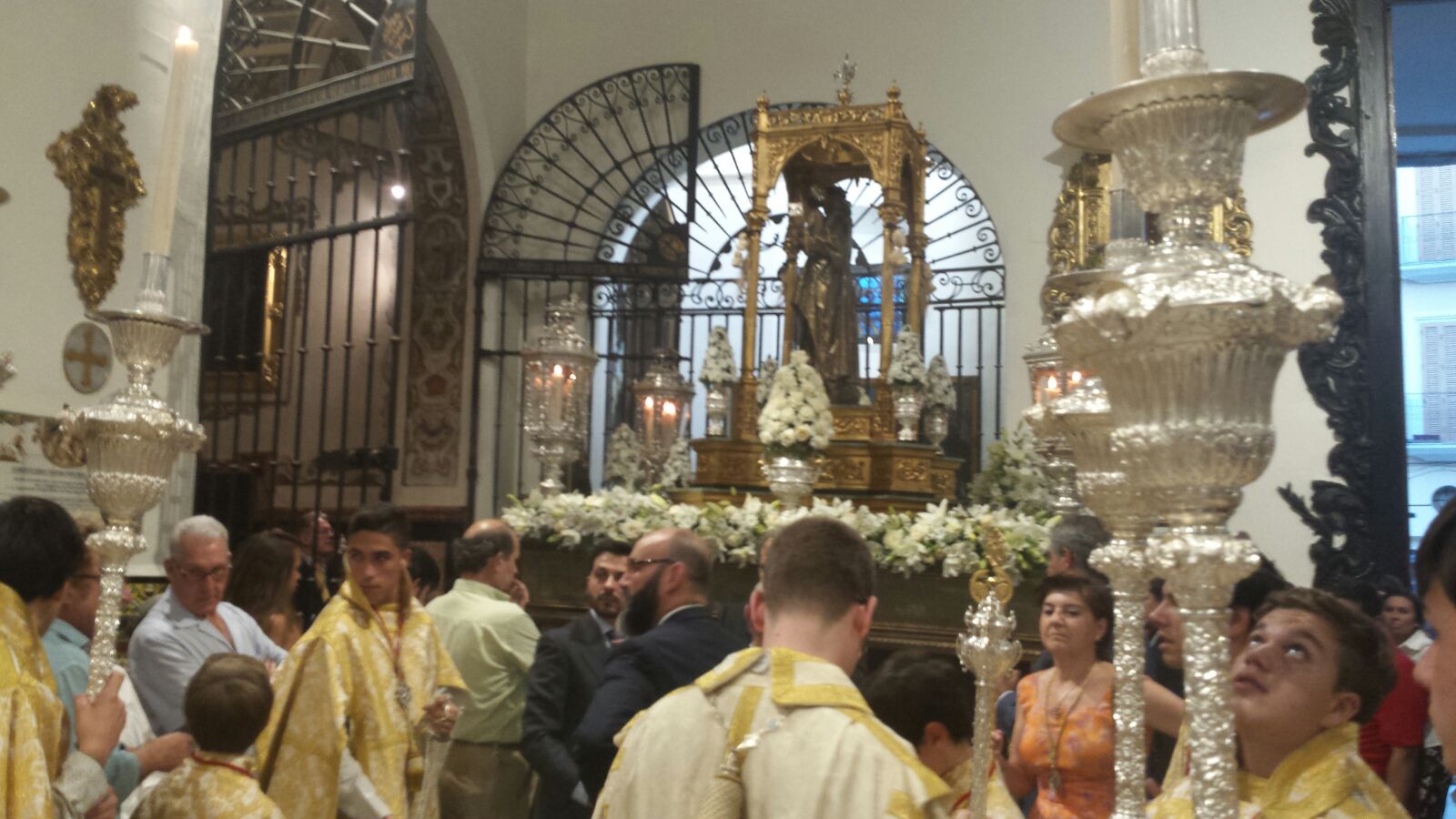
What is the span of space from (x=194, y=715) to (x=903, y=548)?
369cm

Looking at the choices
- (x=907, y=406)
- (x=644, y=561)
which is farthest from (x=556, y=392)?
(x=644, y=561)

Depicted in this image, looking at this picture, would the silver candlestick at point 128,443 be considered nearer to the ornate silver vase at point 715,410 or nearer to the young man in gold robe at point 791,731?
the young man in gold robe at point 791,731

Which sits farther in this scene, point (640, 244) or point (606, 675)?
point (640, 244)

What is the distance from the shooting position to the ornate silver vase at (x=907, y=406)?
26.5 feet

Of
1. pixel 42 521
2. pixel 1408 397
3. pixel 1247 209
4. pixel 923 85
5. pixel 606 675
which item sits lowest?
pixel 606 675

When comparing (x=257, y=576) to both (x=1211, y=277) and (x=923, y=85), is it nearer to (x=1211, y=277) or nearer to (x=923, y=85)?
(x=1211, y=277)

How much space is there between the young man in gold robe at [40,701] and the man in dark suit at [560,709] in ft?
4.92

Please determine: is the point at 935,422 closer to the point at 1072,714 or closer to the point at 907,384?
the point at 907,384

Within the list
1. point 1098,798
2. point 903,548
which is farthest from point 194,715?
point 903,548

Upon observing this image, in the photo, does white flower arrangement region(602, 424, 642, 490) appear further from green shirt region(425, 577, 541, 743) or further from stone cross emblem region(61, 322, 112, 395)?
green shirt region(425, 577, 541, 743)

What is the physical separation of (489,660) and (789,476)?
2.55m

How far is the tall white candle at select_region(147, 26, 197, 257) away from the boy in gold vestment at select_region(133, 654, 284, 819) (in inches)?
41.0

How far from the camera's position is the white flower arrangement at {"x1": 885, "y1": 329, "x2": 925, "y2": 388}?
8.05m

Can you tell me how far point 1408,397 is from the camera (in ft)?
37.5
